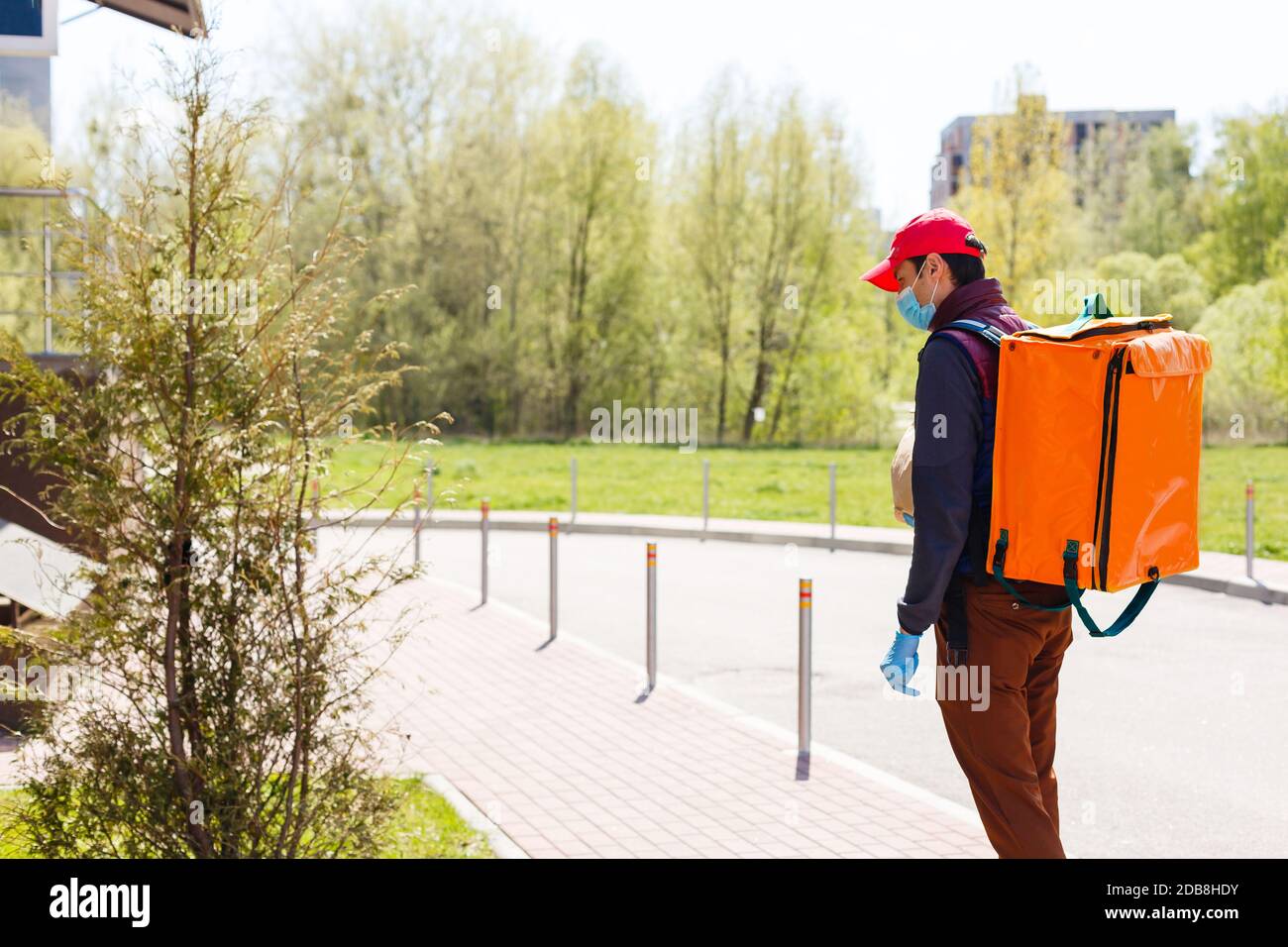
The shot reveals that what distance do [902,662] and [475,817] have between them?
112 inches

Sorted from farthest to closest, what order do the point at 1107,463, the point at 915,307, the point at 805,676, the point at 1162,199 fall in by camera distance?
the point at 1162,199 < the point at 805,676 < the point at 915,307 < the point at 1107,463

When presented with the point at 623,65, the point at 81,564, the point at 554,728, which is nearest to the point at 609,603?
the point at 554,728

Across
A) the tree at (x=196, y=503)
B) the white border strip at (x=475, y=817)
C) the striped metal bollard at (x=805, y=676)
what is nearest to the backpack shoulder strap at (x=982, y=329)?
the tree at (x=196, y=503)

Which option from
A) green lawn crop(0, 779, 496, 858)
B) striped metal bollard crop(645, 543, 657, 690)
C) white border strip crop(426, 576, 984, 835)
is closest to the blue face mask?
green lawn crop(0, 779, 496, 858)

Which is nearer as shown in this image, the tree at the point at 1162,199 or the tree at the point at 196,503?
the tree at the point at 196,503

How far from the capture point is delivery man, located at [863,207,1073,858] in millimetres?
3662

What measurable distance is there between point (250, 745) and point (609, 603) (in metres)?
8.74

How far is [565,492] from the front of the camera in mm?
25406

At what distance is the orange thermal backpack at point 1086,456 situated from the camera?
11.6 ft

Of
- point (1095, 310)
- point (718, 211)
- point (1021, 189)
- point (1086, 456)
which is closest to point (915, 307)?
point (1095, 310)

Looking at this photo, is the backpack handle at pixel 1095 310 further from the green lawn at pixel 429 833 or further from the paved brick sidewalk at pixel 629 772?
the green lawn at pixel 429 833

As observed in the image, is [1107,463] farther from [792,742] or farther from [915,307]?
[792,742]

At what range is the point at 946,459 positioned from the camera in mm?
3654

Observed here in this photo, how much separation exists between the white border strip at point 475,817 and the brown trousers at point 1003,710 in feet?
7.71
